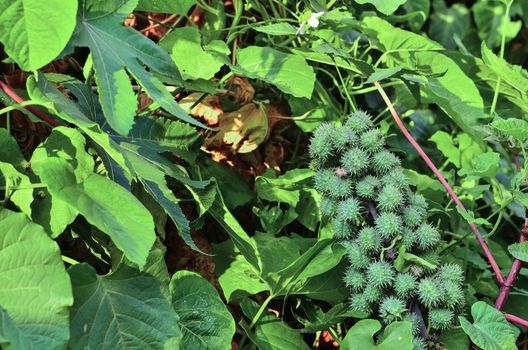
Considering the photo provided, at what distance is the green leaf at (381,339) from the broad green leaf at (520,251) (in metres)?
0.22

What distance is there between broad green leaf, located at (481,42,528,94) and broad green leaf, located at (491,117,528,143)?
8.5 inches

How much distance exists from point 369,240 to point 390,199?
2.4 inches

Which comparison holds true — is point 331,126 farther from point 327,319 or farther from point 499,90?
point 499,90

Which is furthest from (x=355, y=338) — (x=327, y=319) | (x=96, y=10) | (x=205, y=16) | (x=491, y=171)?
(x=205, y=16)

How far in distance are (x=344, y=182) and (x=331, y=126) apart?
9cm

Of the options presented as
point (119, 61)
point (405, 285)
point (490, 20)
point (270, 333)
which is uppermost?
point (119, 61)

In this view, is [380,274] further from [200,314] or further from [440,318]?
[200,314]

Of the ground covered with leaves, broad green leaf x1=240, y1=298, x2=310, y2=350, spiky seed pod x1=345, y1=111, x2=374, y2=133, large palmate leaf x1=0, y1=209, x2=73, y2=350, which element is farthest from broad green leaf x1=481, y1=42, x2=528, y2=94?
large palmate leaf x1=0, y1=209, x2=73, y2=350

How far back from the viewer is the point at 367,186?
3.33 feet

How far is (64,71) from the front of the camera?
1.16 m

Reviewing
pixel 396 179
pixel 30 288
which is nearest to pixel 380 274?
pixel 396 179

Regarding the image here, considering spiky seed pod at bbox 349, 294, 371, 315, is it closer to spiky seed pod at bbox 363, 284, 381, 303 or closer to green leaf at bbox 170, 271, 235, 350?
spiky seed pod at bbox 363, 284, 381, 303

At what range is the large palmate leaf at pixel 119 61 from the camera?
2.61ft

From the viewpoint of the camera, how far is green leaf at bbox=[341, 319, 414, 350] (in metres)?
0.93
